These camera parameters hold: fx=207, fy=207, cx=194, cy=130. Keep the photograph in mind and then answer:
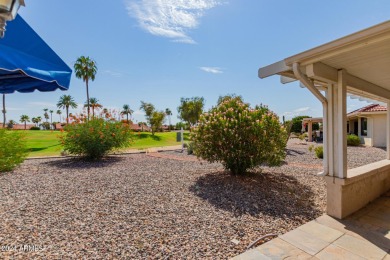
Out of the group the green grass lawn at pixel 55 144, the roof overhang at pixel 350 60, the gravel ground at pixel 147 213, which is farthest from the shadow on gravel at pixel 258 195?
the green grass lawn at pixel 55 144

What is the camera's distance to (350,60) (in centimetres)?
307

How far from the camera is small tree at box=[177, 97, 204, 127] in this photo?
36.1 meters

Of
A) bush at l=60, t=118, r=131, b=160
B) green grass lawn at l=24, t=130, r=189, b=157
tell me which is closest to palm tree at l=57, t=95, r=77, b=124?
green grass lawn at l=24, t=130, r=189, b=157

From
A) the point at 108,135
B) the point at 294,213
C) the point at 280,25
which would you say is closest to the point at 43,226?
the point at 294,213

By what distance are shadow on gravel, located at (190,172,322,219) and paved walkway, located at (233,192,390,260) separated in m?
0.49

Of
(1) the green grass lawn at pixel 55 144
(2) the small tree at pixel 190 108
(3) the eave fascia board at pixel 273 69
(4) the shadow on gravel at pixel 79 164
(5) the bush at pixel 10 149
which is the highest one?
(2) the small tree at pixel 190 108

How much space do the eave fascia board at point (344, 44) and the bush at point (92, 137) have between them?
7.70 meters

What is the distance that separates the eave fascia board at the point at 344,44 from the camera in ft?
7.34

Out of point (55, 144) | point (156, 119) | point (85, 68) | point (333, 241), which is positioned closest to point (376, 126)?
point (333, 241)

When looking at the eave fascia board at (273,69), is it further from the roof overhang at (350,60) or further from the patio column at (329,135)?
the patio column at (329,135)

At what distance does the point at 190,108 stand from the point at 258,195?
32071 mm

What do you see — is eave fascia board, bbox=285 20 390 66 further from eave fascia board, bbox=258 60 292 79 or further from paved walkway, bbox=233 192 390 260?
paved walkway, bbox=233 192 390 260

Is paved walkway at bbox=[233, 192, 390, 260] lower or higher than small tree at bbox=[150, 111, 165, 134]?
lower

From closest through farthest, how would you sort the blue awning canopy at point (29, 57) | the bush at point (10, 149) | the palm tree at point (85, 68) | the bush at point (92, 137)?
the blue awning canopy at point (29, 57) < the bush at point (10, 149) < the bush at point (92, 137) < the palm tree at point (85, 68)
